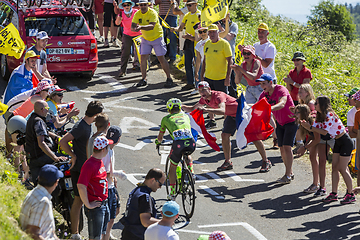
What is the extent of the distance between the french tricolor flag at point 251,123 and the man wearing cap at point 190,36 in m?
4.25

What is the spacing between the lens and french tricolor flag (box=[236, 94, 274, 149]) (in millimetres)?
8891

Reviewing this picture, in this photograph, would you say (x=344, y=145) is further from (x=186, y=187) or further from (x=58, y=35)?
(x=58, y=35)

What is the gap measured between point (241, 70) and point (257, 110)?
120cm

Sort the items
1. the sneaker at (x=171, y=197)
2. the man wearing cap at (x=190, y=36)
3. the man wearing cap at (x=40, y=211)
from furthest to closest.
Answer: the man wearing cap at (x=190, y=36), the sneaker at (x=171, y=197), the man wearing cap at (x=40, y=211)

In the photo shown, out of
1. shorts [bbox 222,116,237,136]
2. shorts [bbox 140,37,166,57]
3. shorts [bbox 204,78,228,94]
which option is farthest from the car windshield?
shorts [bbox 222,116,237,136]

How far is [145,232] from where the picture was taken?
488 cm

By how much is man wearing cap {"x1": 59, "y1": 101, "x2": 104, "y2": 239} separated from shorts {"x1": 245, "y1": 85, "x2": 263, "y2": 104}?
4.69 meters

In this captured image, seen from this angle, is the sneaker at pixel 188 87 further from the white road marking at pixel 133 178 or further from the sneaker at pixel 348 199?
the sneaker at pixel 348 199

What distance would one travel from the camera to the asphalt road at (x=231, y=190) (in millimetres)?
7094

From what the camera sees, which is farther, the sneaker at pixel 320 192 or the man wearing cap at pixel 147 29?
the man wearing cap at pixel 147 29

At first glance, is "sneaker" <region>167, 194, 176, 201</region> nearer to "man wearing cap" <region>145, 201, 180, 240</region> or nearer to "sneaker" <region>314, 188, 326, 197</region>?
"man wearing cap" <region>145, 201, 180, 240</region>

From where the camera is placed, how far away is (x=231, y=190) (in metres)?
8.52

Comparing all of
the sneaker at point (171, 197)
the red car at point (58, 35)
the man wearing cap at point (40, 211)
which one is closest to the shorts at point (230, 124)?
the sneaker at point (171, 197)

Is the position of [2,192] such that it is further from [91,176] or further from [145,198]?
[145,198]
